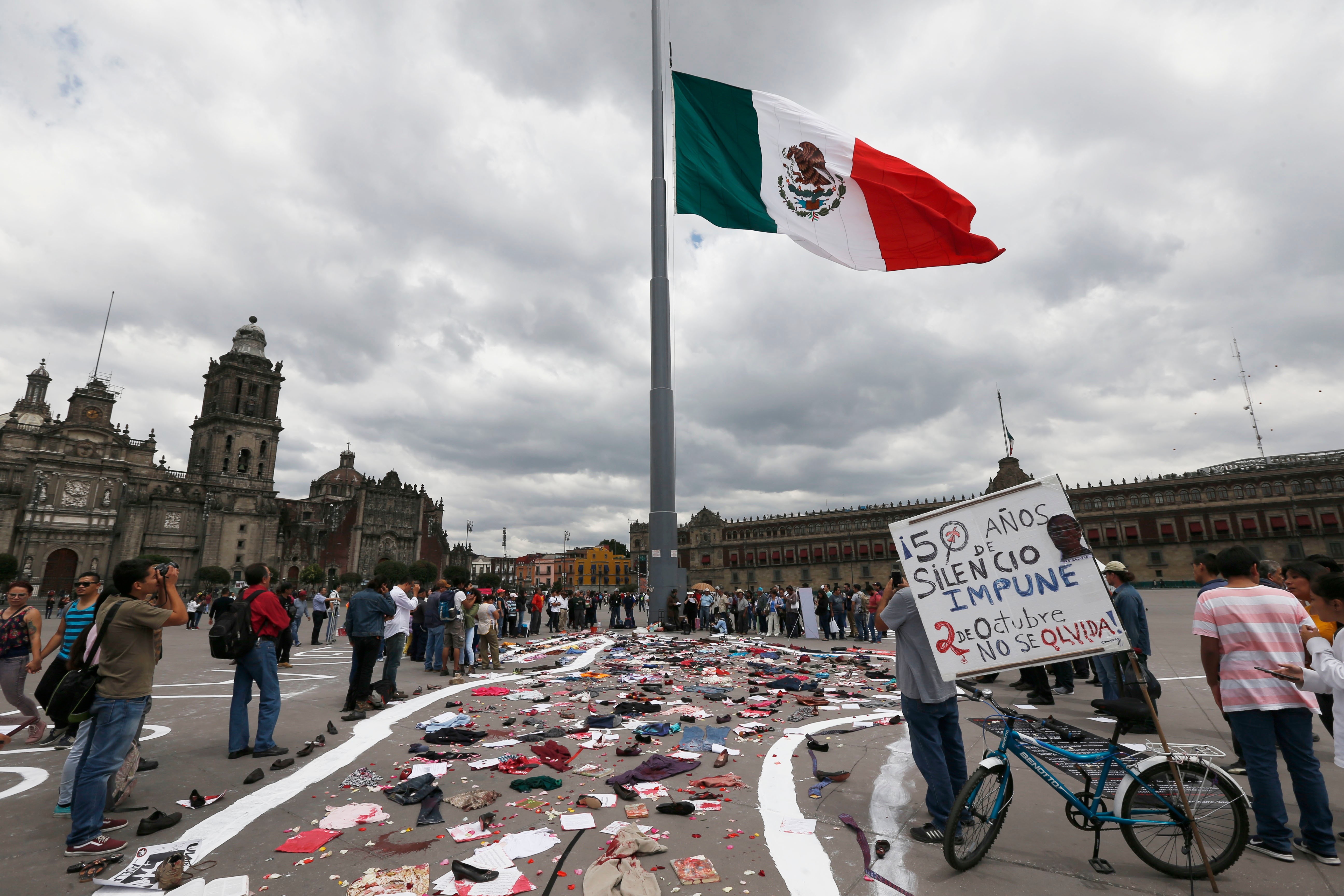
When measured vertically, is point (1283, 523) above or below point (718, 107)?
below

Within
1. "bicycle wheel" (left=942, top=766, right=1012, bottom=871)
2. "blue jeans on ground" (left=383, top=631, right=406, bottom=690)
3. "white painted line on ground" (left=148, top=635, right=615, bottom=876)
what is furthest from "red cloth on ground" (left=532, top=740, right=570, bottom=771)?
"blue jeans on ground" (left=383, top=631, right=406, bottom=690)

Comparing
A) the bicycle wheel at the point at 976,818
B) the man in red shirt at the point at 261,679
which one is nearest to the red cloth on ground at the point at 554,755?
the man in red shirt at the point at 261,679

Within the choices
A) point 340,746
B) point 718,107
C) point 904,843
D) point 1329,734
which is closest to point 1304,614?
point 904,843

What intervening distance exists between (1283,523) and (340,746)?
8282 cm

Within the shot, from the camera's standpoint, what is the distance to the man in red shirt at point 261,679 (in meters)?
6.01

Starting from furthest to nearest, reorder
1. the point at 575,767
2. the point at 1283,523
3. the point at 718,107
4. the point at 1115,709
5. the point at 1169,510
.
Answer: the point at 1169,510 → the point at 1283,523 → the point at 718,107 → the point at 575,767 → the point at 1115,709

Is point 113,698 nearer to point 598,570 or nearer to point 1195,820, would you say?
point 1195,820

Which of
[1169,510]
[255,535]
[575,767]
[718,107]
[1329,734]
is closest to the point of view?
[575,767]

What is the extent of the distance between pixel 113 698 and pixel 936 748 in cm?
592

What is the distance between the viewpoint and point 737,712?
7941 millimetres

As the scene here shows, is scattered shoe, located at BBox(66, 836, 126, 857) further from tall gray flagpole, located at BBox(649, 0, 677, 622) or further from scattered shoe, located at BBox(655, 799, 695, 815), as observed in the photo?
tall gray flagpole, located at BBox(649, 0, 677, 622)

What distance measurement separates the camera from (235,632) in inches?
235

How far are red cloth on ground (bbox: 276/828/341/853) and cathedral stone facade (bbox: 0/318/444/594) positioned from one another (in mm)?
58574

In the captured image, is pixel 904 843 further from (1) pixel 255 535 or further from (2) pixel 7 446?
(2) pixel 7 446
